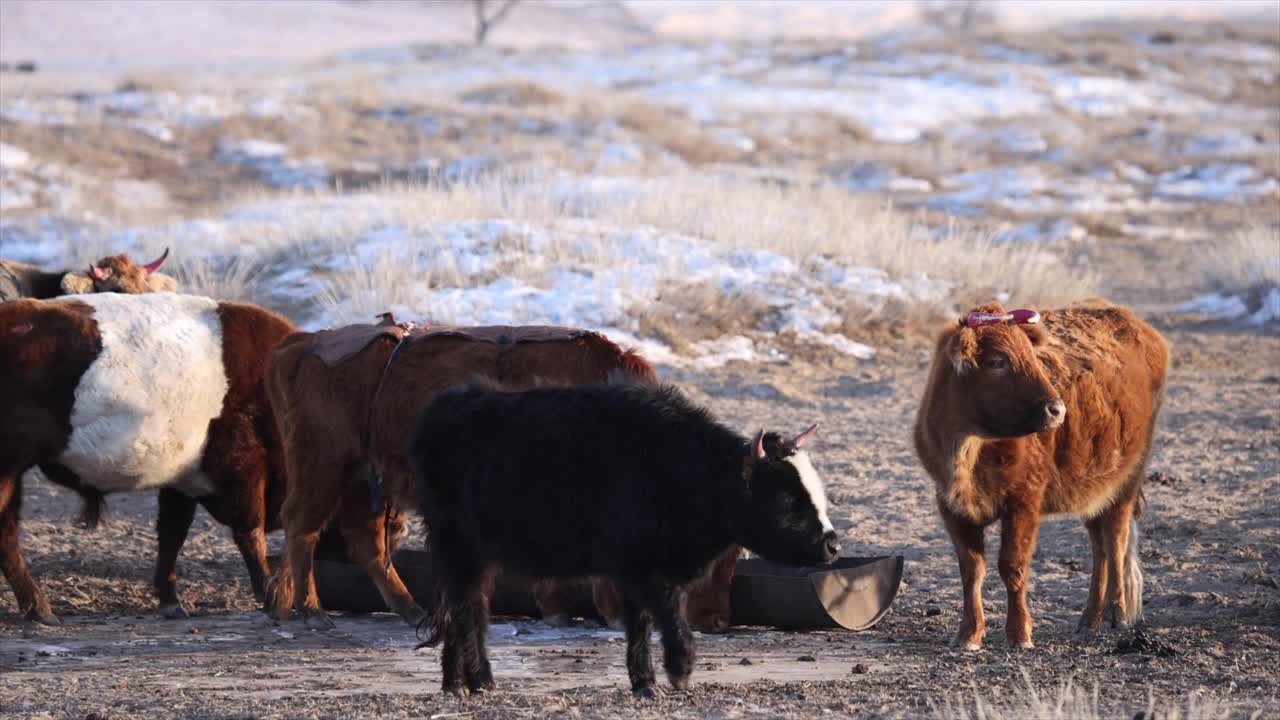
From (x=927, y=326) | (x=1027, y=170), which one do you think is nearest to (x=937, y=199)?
(x=1027, y=170)

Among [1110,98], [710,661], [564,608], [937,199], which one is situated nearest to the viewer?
[710,661]

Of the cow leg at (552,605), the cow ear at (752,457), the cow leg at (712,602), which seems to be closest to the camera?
the cow ear at (752,457)

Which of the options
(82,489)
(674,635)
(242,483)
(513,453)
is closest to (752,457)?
(674,635)

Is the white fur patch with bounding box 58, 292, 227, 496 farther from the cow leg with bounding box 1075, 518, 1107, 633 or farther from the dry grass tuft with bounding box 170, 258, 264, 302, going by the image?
the dry grass tuft with bounding box 170, 258, 264, 302

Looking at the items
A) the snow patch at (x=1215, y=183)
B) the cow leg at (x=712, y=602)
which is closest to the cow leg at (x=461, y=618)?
the cow leg at (x=712, y=602)

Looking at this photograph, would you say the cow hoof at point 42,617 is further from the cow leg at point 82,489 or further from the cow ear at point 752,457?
the cow ear at point 752,457

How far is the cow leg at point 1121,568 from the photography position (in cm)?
730

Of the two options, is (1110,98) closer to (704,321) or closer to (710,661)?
(704,321)

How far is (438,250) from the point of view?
1616 centimetres

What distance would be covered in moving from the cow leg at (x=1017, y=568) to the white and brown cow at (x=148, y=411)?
12.8 ft

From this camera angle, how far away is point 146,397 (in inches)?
307

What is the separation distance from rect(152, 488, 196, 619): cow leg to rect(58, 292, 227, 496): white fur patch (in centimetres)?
14

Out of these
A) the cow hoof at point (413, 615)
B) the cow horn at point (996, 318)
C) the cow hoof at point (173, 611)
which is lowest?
the cow hoof at point (173, 611)

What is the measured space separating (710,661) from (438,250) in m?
10.1
